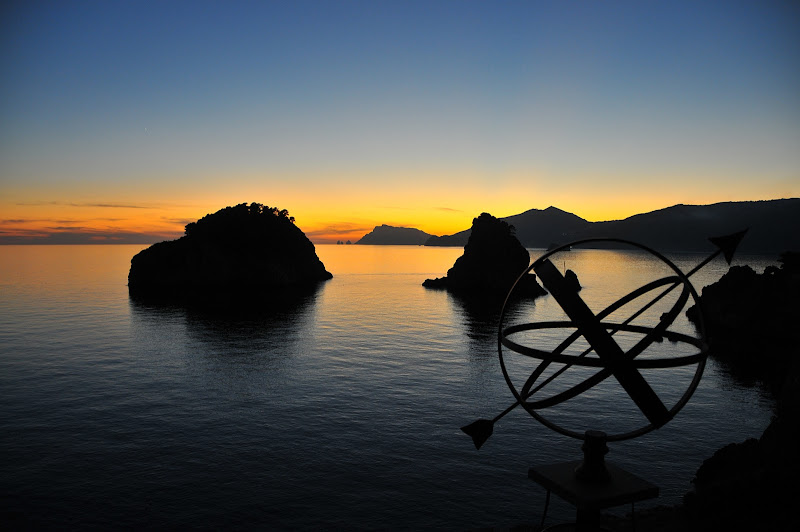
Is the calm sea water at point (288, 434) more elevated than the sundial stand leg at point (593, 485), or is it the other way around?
the sundial stand leg at point (593, 485)

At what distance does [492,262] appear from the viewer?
162125mm

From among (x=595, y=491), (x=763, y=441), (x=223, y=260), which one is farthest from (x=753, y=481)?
(x=223, y=260)

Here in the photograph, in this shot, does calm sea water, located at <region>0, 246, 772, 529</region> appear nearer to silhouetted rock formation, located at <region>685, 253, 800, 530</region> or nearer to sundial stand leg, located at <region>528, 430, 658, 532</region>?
silhouetted rock formation, located at <region>685, 253, 800, 530</region>

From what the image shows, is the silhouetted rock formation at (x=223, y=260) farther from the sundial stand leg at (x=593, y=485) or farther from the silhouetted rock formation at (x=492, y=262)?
the sundial stand leg at (x=593, y=485)

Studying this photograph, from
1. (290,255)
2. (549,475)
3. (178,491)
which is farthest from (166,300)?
(549,475)

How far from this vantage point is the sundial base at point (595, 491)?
712 centimetres

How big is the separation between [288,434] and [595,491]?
3838 centimetres

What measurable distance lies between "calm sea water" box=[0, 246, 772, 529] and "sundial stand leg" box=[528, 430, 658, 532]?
924 inches

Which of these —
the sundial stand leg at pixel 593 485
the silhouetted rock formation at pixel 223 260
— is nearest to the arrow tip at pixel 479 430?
the sundial stand leg at pixel 593 485

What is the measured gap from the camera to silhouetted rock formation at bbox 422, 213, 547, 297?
158 m

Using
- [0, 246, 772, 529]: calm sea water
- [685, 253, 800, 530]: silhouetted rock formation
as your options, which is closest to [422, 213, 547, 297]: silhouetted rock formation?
[685, 253, 800, 530]: silhouetted rock formation

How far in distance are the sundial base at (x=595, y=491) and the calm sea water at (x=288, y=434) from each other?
23479 millimetres

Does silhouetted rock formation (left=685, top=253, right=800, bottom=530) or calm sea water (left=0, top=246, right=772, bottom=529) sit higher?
silhouetted rock formation (left=685, top=253, right=800, bottom=530)

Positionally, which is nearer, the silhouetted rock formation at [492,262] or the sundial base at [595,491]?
the sundial base at [595,491]
